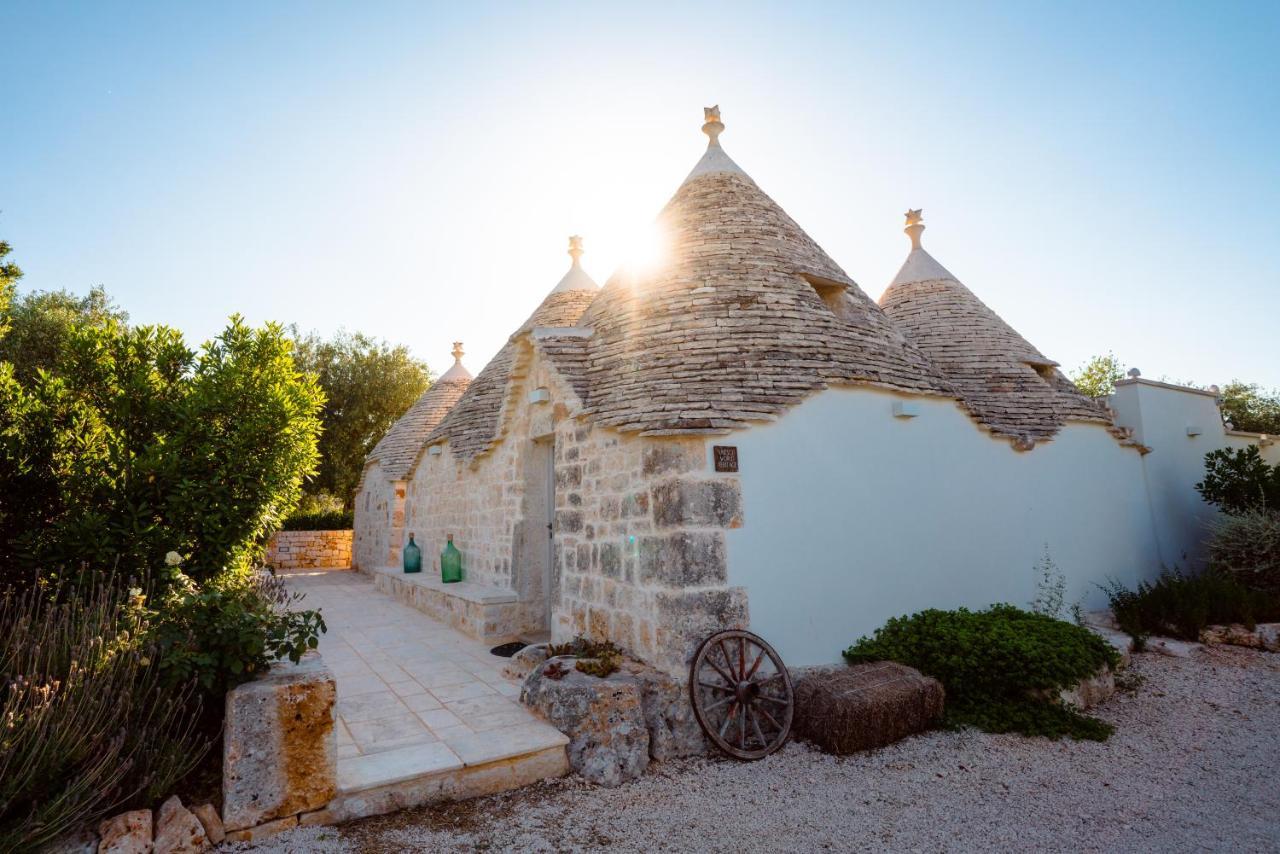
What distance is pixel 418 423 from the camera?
15.6 metres

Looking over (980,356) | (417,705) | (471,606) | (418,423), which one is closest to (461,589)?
(471,606)

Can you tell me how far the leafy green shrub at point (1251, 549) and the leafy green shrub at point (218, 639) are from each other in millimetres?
9982

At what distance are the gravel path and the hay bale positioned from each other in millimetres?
115

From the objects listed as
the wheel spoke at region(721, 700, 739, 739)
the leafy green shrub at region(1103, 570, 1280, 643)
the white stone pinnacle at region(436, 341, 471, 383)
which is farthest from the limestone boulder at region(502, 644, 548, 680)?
the white stone pinnacle at region(436, 341, 471, 383)

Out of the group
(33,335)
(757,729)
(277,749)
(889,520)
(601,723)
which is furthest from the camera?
(33,335)

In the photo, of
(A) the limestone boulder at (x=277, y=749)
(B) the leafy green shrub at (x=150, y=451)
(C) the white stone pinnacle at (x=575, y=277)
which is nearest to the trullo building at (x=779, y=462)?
(A) the limestone boulder at (x=277, y=749)

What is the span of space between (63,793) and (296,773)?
3.13 ft

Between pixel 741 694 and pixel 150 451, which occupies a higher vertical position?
pixel 150 451

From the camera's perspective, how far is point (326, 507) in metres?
22.6

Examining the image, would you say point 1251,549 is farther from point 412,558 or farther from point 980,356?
point 412,558

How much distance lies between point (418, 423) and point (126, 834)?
13.2 meters

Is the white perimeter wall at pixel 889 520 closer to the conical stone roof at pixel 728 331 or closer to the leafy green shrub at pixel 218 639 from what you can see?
the conical stone roof at pixel 728 331

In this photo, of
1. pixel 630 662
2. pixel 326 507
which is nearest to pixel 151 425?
pixel 630 662

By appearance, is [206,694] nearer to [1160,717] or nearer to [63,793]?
[63,793]
